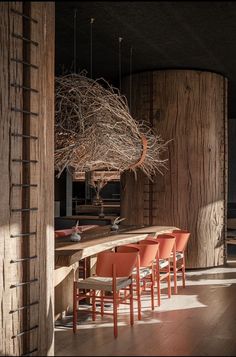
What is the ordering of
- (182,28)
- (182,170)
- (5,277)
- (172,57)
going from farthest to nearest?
1. (182,170)
2. (172,57)
3. (182,28)
4. (5,277)

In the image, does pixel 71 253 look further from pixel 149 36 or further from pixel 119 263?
pixel 149 36

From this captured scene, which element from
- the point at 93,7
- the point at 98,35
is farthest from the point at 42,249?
the point at 98,35

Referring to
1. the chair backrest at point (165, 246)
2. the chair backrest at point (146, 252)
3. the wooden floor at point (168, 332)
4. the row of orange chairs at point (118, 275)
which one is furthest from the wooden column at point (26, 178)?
the chair backrest at point (165, 246)

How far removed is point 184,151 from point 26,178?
499 cm

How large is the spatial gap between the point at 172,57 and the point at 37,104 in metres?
4.37

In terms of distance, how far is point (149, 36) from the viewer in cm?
646

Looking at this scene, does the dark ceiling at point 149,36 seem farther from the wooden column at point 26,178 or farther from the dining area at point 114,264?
the dining area at point 114,264

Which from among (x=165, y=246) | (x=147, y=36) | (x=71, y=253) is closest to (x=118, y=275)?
(x=71, y=253)

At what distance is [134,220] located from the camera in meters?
8.36

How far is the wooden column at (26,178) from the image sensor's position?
339 cm

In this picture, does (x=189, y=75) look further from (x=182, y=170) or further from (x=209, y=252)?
(x=209, y=252)

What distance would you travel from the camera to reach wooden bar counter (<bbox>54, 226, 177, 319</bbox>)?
15.1 feet

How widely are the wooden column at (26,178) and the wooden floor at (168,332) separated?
2.27 ft

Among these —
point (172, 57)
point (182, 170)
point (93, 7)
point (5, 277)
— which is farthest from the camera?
point (182, 170)
